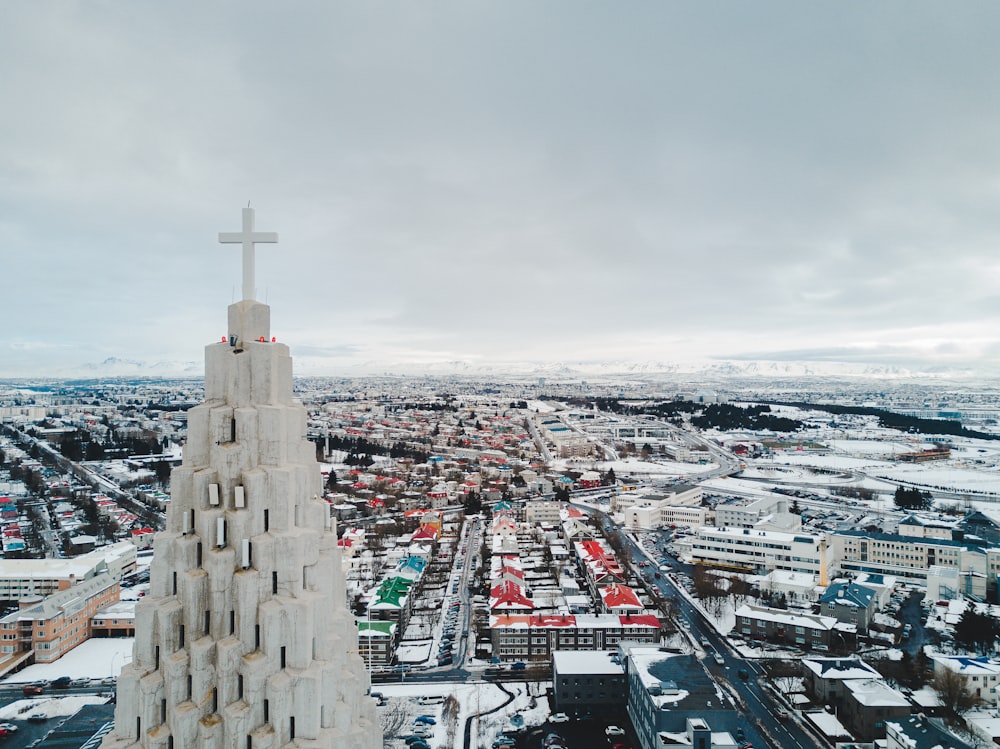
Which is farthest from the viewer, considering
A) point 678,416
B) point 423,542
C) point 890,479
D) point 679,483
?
point 678,416

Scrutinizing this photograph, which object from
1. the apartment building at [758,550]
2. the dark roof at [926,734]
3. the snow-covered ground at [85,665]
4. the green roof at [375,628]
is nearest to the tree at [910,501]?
the apartment building at [758,550]

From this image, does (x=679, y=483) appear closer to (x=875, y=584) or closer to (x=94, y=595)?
(x=875, y=584)

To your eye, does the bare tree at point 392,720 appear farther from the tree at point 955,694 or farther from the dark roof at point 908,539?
the dark roof at point 908,539

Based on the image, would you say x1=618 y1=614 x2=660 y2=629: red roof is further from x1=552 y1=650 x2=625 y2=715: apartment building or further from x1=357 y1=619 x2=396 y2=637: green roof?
x1=357 y1=619 x2=396 y2=637: green roof

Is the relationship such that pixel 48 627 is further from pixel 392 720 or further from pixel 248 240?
pixel 248 240

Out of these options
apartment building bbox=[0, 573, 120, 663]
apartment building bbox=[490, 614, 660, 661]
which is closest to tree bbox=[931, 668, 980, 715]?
apartment building bbox=[490, 614, 660, 661]

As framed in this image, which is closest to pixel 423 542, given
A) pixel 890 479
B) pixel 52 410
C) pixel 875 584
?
pixel 875 584
